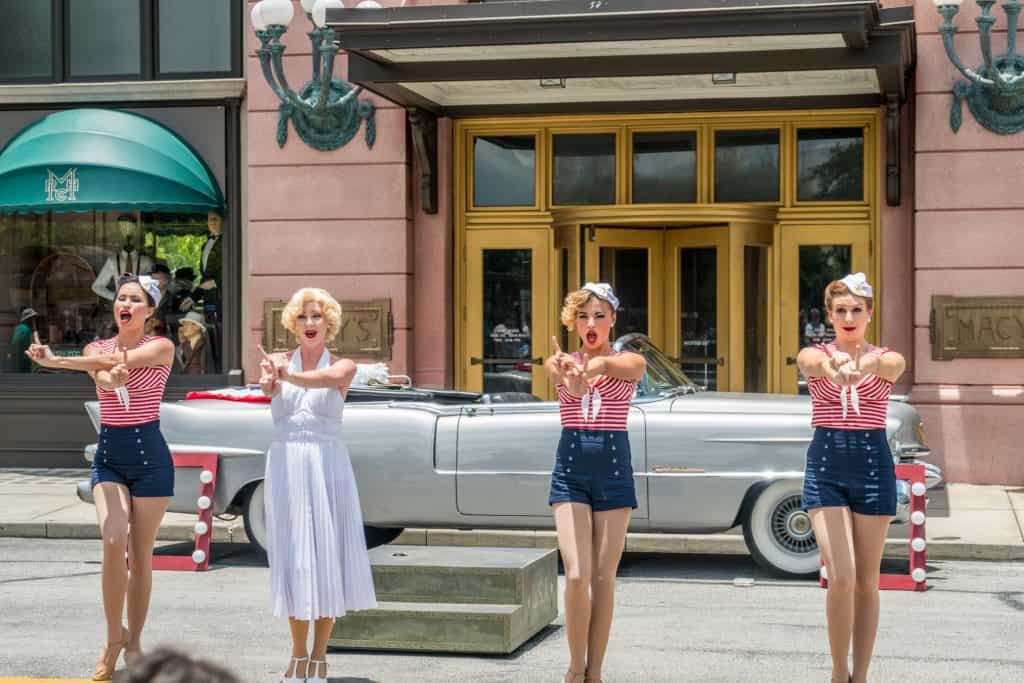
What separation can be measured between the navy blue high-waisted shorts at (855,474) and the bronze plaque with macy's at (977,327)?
8962 mm

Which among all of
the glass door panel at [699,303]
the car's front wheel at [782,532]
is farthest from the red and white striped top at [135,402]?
the glass door panel at [699,303]

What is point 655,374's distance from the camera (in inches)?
431

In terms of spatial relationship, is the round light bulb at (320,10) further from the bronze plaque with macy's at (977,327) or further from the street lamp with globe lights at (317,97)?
the bronze plaque with macy's at (977,327)

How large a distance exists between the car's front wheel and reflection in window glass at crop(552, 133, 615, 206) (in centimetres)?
646

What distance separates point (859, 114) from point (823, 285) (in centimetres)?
174

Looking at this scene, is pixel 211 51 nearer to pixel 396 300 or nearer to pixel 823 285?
pixel 396 300

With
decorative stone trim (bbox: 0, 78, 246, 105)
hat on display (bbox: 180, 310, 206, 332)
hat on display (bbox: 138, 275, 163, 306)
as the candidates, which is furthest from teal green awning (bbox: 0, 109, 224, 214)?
hat on display (bbox: 138, 275, 163, 306)

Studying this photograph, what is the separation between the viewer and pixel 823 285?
52.5ft

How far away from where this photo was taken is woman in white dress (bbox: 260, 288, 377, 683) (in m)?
6.68

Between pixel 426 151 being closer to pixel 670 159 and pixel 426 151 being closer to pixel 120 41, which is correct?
pixel 670 159

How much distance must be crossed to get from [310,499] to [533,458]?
3.92 metres

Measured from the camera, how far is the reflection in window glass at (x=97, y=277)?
17234mm

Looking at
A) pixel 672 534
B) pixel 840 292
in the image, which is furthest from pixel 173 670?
pixel 672 534

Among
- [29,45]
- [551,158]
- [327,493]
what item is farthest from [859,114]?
[327,493]
